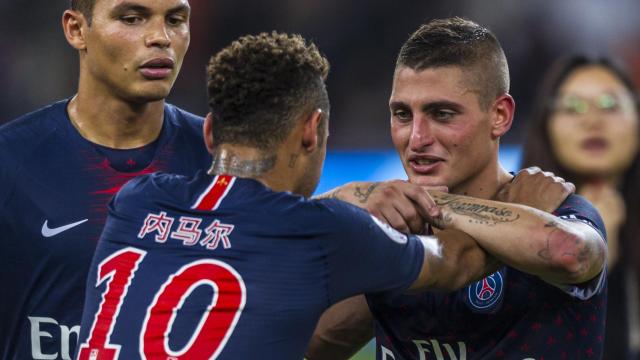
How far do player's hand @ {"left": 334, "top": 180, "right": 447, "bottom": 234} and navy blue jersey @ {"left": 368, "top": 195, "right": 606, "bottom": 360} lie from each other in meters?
0.31

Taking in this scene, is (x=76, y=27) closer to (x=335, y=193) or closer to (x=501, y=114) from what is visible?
(x=335, y=193)

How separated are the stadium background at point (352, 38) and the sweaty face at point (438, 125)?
7.67m

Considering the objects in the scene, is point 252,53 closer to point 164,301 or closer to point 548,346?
point 164,301

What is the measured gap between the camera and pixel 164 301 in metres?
3.49

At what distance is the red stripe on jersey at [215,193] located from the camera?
3.58 metres

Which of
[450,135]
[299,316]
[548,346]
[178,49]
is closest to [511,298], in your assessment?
[548,346]

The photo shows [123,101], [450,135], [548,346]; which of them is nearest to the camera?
[548,346]

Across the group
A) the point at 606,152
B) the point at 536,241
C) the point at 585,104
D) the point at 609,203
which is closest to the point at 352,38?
the point at 585,104

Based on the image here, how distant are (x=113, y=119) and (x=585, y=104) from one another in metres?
4.31

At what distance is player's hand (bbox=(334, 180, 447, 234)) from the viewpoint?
404cm

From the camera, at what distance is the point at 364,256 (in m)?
3.56

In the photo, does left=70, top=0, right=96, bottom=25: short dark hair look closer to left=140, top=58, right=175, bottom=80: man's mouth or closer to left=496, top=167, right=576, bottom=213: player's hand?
left=140, top=58, right=175, bottom=80: man's mouth

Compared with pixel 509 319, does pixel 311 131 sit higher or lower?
higher

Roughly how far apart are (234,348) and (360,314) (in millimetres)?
1231
